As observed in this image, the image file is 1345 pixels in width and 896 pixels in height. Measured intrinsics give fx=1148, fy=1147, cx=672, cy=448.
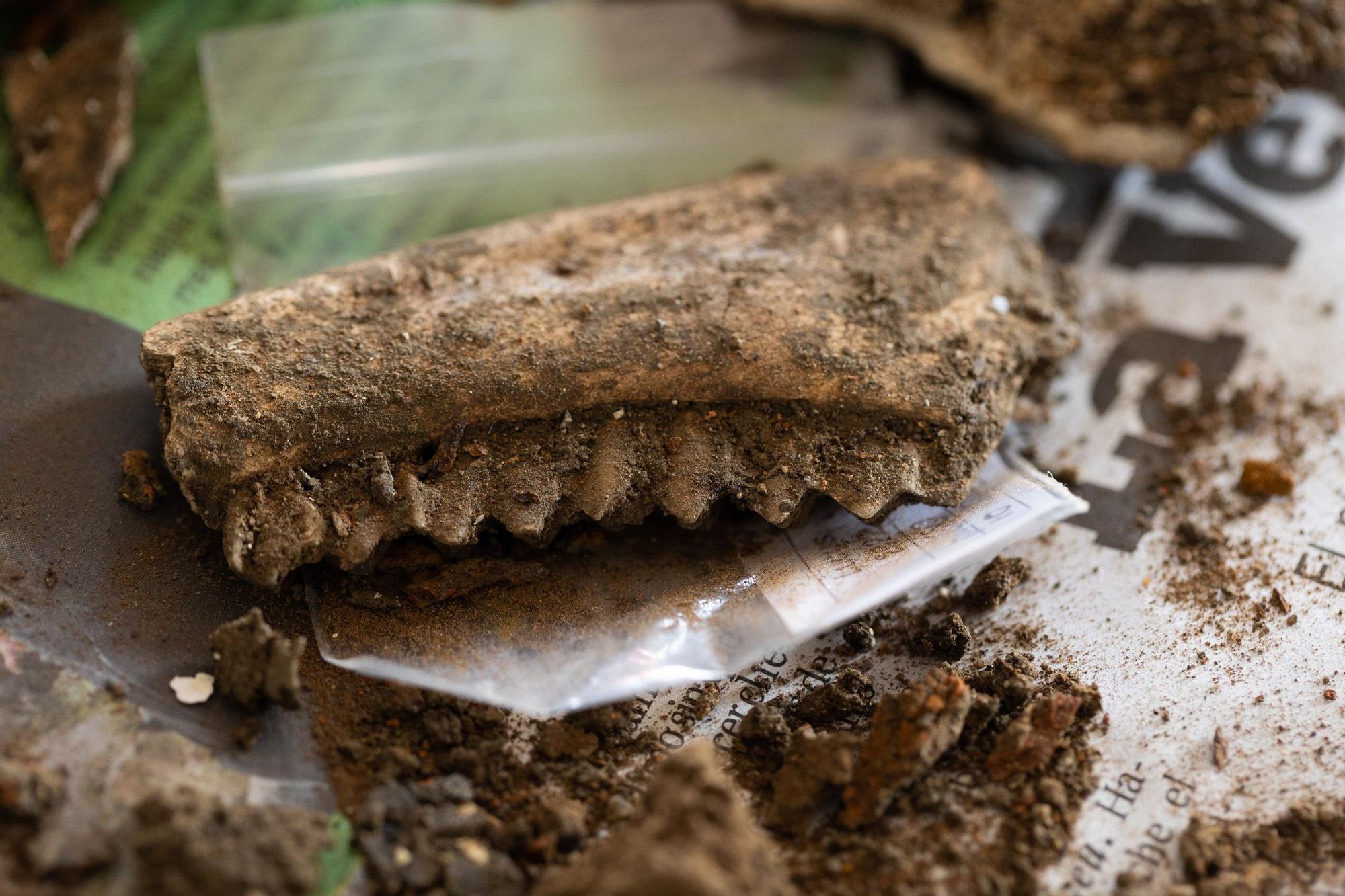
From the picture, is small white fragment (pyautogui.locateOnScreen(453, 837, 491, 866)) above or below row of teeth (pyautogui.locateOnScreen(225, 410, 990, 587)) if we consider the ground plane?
below

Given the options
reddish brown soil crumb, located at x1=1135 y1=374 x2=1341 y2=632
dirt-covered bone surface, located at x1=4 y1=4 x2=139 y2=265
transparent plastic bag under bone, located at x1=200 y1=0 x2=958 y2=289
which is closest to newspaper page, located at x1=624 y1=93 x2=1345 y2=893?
reddish brown soil crumb, located at x1=1135 y1=374 x2=1341 y2=632

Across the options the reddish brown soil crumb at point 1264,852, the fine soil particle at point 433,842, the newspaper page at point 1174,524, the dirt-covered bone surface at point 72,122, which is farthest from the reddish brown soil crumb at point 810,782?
the dirt-covered bone surface at point 72,122

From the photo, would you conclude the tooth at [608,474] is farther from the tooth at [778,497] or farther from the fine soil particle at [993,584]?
the fine soil particle at [993,584]

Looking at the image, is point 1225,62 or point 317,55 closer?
point 1225,62

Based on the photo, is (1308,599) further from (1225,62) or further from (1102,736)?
(1225,62)

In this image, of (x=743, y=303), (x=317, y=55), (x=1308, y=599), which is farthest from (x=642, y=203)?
(x=1308, y=599)

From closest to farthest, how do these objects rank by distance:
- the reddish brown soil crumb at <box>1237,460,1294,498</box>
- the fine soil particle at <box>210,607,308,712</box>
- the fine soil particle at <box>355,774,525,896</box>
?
the fine soil particle at <box>355,774,525,896</box> < the fine soil particle at <box>210,607,308,712</box> < the reddish brown soil crumb at <box>1237,460,1294,498</box>

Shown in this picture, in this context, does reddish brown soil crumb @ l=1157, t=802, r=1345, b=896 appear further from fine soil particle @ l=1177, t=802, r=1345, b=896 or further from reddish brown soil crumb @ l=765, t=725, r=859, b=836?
reddish brown soil crumb @ l=765, t=725, r=859, b=836
